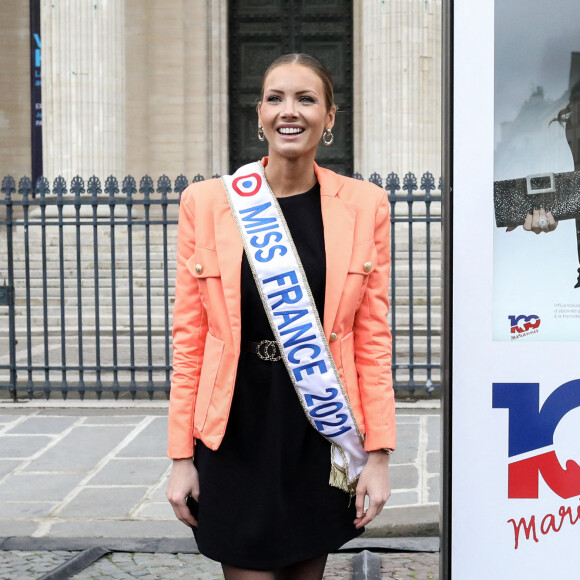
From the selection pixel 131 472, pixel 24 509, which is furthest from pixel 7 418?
pixel 24 509

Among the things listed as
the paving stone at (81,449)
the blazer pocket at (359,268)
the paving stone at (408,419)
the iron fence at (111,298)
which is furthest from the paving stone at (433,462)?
the blazer pocket at (359,268)

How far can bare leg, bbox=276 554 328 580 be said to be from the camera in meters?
2.28

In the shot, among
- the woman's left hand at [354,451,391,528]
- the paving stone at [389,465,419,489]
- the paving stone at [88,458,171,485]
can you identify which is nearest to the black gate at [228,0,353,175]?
the paving stone at [88,458,171,485]

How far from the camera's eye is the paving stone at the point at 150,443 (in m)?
6.04

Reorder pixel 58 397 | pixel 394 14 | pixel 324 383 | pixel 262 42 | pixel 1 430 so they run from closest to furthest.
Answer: pixel 324 383 < pixel 1 430 < pixel 58 397 < pixel 394 14 < pixel 262 42

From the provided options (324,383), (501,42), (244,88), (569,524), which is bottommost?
(569,524)

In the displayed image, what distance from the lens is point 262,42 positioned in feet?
50.3

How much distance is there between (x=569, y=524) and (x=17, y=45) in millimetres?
15410

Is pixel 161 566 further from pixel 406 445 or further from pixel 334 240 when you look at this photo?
pixel 334 240

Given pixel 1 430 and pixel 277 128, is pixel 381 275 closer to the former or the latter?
pixel 277 128

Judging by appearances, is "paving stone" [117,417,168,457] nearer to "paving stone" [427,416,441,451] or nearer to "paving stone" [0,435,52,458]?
"paving stone" [0,435,52,458]

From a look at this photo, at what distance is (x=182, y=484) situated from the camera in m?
2.23

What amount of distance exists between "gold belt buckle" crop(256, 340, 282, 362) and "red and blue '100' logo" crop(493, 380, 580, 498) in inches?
20.0

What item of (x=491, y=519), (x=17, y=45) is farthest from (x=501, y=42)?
(x=17, y=45)
